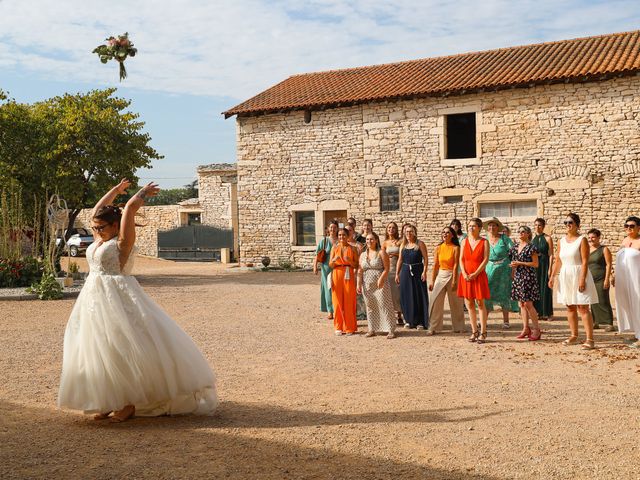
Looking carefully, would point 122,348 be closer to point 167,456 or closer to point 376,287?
point 167,456

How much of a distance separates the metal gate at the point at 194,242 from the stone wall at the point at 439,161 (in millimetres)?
8614

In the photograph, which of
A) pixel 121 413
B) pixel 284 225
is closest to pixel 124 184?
pixel 121 413

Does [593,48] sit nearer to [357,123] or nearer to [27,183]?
[357,123]

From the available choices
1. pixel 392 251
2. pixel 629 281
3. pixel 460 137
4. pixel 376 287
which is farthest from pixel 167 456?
pixel 460 137

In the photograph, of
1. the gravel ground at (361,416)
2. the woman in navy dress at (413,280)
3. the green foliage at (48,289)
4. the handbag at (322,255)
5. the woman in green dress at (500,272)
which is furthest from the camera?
the green foliage at (48,289)

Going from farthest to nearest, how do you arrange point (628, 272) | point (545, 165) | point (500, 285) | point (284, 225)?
point (284, 225), point (545, 165), point (500, 285), point (628, 272)

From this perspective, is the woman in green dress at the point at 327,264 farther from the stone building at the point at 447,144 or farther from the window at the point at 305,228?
the window at the point at 305,228

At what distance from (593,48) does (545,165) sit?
13.5 feet

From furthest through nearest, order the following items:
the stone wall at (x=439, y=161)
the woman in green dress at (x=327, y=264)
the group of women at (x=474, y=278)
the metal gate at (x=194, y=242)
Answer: the metal gate at (x=194, y=242)
the stone wall at (x=439, y=161)
the woman in green dress at (x=327, y=264)
the group of women at (x=474, y=278)

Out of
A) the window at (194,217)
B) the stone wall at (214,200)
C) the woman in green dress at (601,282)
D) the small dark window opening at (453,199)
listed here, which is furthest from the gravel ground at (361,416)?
the window at (194,217)

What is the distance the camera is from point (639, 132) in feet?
56.8

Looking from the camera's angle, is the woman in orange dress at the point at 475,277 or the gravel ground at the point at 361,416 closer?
the gravel ground at the point at 361,416

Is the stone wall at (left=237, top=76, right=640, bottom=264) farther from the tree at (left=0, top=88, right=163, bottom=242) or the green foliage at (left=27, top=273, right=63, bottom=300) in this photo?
the green foliage at (left=27, top=273, right=63, bottom=300)

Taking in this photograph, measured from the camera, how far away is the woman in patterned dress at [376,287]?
9383 millimetres
